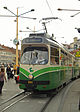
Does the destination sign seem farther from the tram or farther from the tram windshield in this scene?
the tram windshield

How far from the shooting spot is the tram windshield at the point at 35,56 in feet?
35.3

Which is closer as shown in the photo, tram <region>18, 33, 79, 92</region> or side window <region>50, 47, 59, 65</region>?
tram <region>18, 33, 79, 92</region>

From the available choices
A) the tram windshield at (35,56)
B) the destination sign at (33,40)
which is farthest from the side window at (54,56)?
the destination sign at (33,40)

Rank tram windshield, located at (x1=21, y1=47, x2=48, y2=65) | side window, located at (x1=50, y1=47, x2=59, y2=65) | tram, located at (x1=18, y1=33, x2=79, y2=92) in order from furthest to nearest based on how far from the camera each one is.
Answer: side window, located at (x1=50, y1=47, x2=59, y2=65) → tram windshield, located at (x1=21, y1=47, x2=48, y2=65) → tram, located at (x1=18, y1=33, x2=79, y2=92)

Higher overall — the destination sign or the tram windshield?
the destination sign

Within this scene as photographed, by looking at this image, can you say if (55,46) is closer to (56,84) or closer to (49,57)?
(49,57)

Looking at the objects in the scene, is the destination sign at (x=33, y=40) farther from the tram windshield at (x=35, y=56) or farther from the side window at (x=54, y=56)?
the side window at (x=54, y=56)

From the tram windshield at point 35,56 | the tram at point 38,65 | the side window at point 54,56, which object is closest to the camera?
the tram at point 38,65

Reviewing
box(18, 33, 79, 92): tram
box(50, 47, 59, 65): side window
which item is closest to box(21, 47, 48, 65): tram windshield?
box(18, 33, 79, 92): tram

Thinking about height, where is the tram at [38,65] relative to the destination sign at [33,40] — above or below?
below

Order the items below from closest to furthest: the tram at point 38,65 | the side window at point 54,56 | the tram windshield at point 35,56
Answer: the tram at point 38,65 → the tram windshield at point 35,56 → the side window at point 54,56

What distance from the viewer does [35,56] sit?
35.7 ft

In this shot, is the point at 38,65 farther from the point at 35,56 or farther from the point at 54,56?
the point at 54,56

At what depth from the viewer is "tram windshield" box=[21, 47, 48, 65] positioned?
10.8 metres
